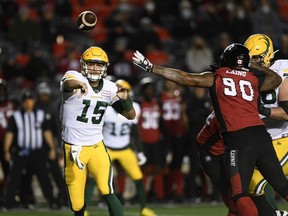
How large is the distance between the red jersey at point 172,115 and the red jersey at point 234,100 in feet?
18.8

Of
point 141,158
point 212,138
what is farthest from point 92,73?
point 141,158

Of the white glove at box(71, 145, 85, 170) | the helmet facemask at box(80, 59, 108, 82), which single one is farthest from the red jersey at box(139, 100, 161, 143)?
the white glove at box(71, 145, 85, 170)

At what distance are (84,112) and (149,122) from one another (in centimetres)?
475

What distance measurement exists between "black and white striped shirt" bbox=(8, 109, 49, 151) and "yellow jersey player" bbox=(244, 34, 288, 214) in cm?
462

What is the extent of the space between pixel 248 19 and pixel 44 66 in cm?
380

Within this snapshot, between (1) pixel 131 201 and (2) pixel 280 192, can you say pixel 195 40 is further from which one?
(2) pixel 280 192

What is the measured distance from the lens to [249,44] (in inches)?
327

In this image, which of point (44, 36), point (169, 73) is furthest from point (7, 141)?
point (169, 73)

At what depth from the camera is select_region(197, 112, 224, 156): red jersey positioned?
8.28m

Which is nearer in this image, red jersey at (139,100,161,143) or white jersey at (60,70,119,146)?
white jersey at (60,70,119,146)

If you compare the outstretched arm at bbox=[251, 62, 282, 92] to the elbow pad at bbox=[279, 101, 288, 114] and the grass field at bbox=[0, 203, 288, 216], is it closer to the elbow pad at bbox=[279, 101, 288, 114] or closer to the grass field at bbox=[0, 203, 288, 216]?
the elbow pad at bbox=[279, 101, 288, 114]

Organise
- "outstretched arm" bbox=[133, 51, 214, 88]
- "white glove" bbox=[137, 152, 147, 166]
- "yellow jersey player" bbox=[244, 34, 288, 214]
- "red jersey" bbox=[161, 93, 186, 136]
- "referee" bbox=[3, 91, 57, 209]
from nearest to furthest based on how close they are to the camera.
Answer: "outstretched arm" bbox=[133, 51, 214, 88] → "yellow jersey player" bbox=[244, 34, 288, 214] → "white glove" bbox=[137, 152, 147, 166] → "referee" bbox=[3, 91, 57, 209] → "red jersey" bbox=[161, 93, 186, 136]

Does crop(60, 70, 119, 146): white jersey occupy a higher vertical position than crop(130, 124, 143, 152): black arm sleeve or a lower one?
higher

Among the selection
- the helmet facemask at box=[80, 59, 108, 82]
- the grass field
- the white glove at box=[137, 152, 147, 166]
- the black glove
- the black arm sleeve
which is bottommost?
the grass field
